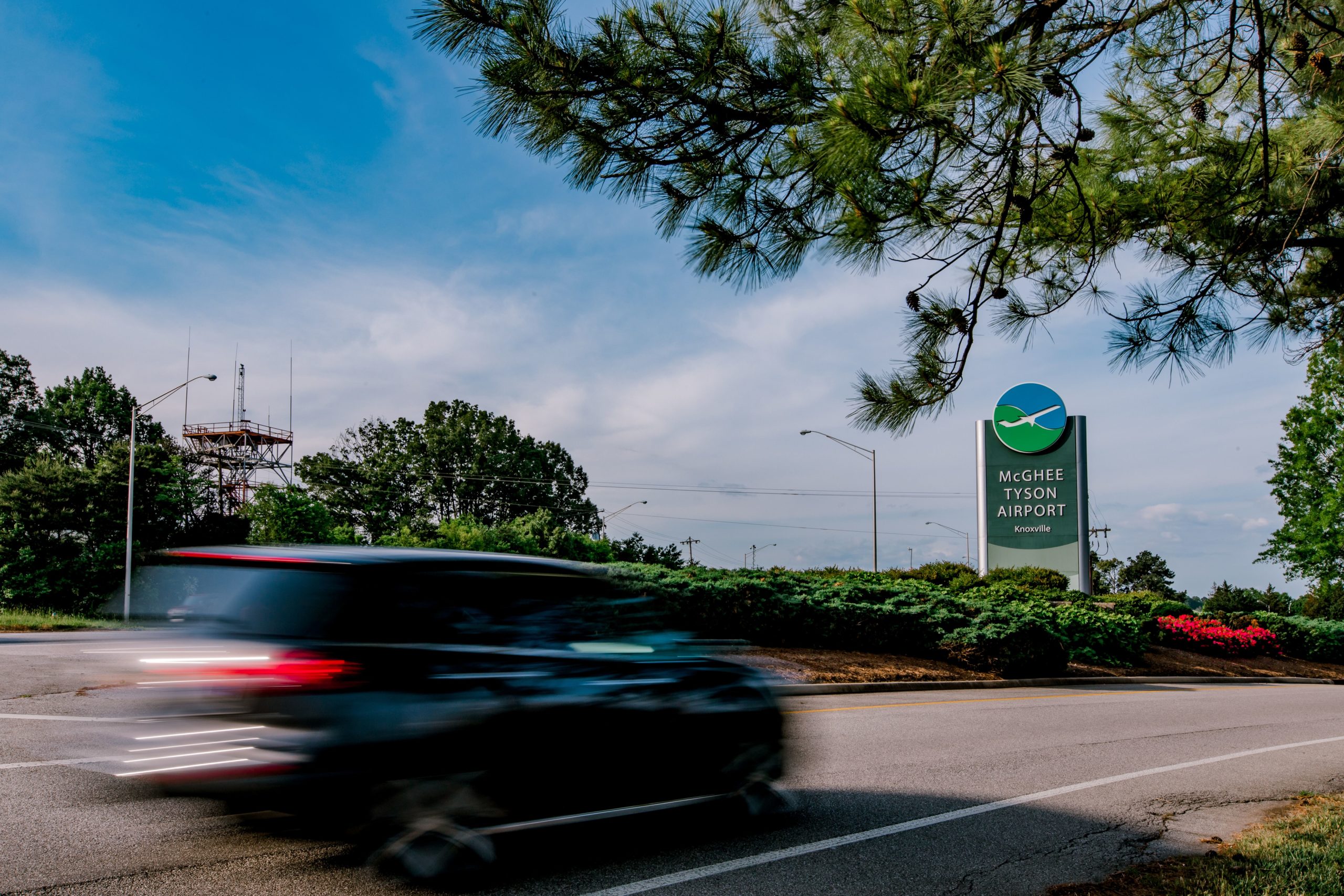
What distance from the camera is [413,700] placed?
3.84 m

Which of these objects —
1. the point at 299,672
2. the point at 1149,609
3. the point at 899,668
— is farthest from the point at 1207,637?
the point at 299,672

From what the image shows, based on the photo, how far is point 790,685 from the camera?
1291 centimetres

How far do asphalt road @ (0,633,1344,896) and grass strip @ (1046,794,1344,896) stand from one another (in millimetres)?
221

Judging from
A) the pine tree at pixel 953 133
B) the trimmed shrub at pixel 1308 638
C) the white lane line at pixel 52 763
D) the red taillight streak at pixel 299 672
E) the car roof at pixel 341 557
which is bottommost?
the trimmed shrub at pixel 1308 638

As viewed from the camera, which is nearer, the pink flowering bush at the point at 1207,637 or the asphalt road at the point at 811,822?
the asphalt road at the point at 811,822

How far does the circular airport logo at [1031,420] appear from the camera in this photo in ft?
98.1

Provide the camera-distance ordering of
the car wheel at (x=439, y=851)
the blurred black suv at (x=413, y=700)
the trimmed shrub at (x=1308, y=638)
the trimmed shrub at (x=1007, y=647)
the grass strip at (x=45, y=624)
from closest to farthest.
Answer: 1. the blurred black suv at (x=413, y=700)
2. the car wheel at (x=439, y=851)
3. the trimmed shrub at (x=1007, y=647)
4. the grass strip at (x=45, y=624)
5. the trimmed shrub at (x=1308, y=638)

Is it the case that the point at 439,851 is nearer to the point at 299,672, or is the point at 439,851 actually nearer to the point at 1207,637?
the point at 299,672

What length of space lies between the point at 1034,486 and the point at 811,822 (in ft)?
88.9

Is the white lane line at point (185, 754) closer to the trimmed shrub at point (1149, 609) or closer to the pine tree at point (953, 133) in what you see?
the pine tree at point (953, 133)

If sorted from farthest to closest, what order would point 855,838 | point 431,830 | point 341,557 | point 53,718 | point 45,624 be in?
1. point 45,624
2. point 53,718
3. point 855,838
4. point 341,557
5. point 431,830

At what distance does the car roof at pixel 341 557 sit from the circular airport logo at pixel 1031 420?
28116 mm

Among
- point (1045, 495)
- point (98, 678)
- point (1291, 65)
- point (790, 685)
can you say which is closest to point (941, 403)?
point (1291, 65)

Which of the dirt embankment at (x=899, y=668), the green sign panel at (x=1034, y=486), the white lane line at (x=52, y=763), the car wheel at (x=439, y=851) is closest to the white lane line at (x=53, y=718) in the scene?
the white lane line at (x=52, y=763)
